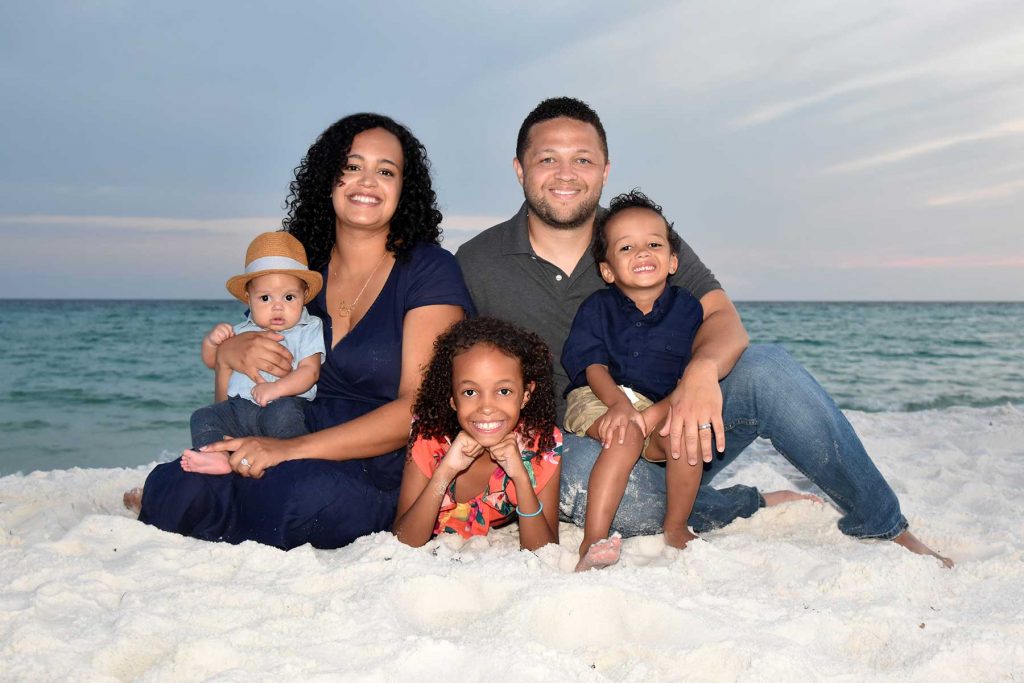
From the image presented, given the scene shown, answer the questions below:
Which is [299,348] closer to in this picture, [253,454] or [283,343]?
[283,343]

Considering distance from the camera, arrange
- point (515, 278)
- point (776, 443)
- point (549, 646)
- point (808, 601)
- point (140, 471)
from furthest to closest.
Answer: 1. point (140, 471)
2. point (515, 278)
3. point (776, 443)
4. point (808, 601)
5. point (549, 646)

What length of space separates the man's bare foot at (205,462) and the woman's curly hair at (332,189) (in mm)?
1075

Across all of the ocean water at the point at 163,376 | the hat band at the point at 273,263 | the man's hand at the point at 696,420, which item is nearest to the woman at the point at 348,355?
the hat band at the point at 273,263

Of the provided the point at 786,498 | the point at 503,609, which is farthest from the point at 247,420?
the point at 786,498

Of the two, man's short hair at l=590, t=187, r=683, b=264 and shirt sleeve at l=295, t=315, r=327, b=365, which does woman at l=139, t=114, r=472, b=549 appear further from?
man's short hair at l=590, t=187, r=683, b=264

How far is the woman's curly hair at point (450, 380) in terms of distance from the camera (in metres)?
2.92

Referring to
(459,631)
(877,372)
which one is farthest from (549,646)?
(877,372)

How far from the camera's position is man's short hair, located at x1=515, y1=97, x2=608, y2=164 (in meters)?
3.63

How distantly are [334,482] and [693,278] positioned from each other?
184 cm

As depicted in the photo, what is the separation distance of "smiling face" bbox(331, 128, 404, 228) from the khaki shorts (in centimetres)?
115

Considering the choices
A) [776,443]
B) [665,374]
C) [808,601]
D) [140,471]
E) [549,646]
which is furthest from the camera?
[140,471]

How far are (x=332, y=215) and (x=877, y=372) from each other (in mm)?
12778

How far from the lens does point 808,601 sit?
2.44 metres

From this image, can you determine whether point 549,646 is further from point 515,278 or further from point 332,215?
point 332,215
